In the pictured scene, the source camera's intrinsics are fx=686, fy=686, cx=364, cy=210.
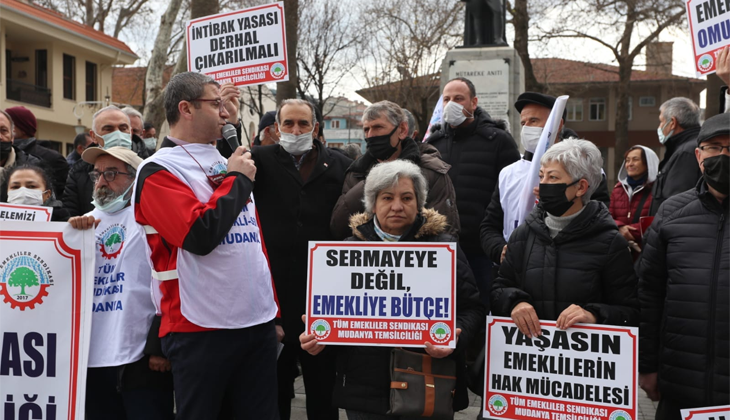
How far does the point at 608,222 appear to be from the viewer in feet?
10.7

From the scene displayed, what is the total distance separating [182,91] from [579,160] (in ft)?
6.32

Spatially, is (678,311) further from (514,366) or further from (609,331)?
(514,366)

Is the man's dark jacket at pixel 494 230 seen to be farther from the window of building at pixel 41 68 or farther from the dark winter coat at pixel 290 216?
the window of building at pixel 41 68

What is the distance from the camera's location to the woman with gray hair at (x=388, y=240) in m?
3.28

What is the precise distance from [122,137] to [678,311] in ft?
13.1

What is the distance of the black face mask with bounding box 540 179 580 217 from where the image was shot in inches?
130

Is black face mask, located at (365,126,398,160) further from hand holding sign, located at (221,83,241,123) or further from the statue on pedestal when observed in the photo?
the statue on pedestal

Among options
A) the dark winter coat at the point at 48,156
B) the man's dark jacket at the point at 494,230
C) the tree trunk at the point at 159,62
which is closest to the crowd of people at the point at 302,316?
the man's dark jacket at the point at 494,230

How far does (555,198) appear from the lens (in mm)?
3301

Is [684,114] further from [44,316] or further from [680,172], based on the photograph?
[44,316]

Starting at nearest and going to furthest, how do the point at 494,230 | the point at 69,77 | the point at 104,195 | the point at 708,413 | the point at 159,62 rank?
the point at 708,413 < the point at 104,195 < the point at 494,230 < the point at 159,62 < the point at 69,77

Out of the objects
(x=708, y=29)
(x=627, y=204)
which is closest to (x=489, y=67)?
(x=627, y=204)

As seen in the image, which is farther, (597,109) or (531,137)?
(597,109)

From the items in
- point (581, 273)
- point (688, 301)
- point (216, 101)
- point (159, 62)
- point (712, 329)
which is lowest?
point (712, 329)
